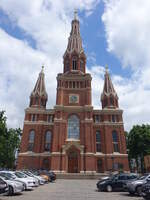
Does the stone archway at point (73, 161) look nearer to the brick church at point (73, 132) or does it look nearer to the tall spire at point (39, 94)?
the brick church at point (73, 132)

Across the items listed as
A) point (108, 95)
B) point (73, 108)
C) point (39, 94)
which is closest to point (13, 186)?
point (73, 108)

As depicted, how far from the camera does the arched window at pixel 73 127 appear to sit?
43984mm

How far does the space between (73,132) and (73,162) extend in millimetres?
6790

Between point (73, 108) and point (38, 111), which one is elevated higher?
point (73, 108)

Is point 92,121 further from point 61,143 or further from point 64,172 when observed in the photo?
point 64,172

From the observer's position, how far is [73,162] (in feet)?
136

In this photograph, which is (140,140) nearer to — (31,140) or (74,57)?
(31,140)

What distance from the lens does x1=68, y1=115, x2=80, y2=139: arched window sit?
144 ft

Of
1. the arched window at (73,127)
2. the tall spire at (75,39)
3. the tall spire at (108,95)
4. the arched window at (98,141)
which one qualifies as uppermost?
the tall spire at (75,39)

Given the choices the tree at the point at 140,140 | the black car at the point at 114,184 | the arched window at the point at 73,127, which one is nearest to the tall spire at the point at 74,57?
the arched window at the point at 73,127

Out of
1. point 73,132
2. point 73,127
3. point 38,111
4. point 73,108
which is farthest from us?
point 38,111

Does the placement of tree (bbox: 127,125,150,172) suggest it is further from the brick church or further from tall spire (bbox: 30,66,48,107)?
tall spire (bbox: 30,66,48,107)

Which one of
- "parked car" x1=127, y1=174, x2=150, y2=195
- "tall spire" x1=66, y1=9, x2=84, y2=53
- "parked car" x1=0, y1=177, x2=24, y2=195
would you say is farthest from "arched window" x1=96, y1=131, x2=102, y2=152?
"parked car" x1=0, y1=177, x2=24, y2=195

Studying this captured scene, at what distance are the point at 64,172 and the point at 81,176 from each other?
4529 mm
